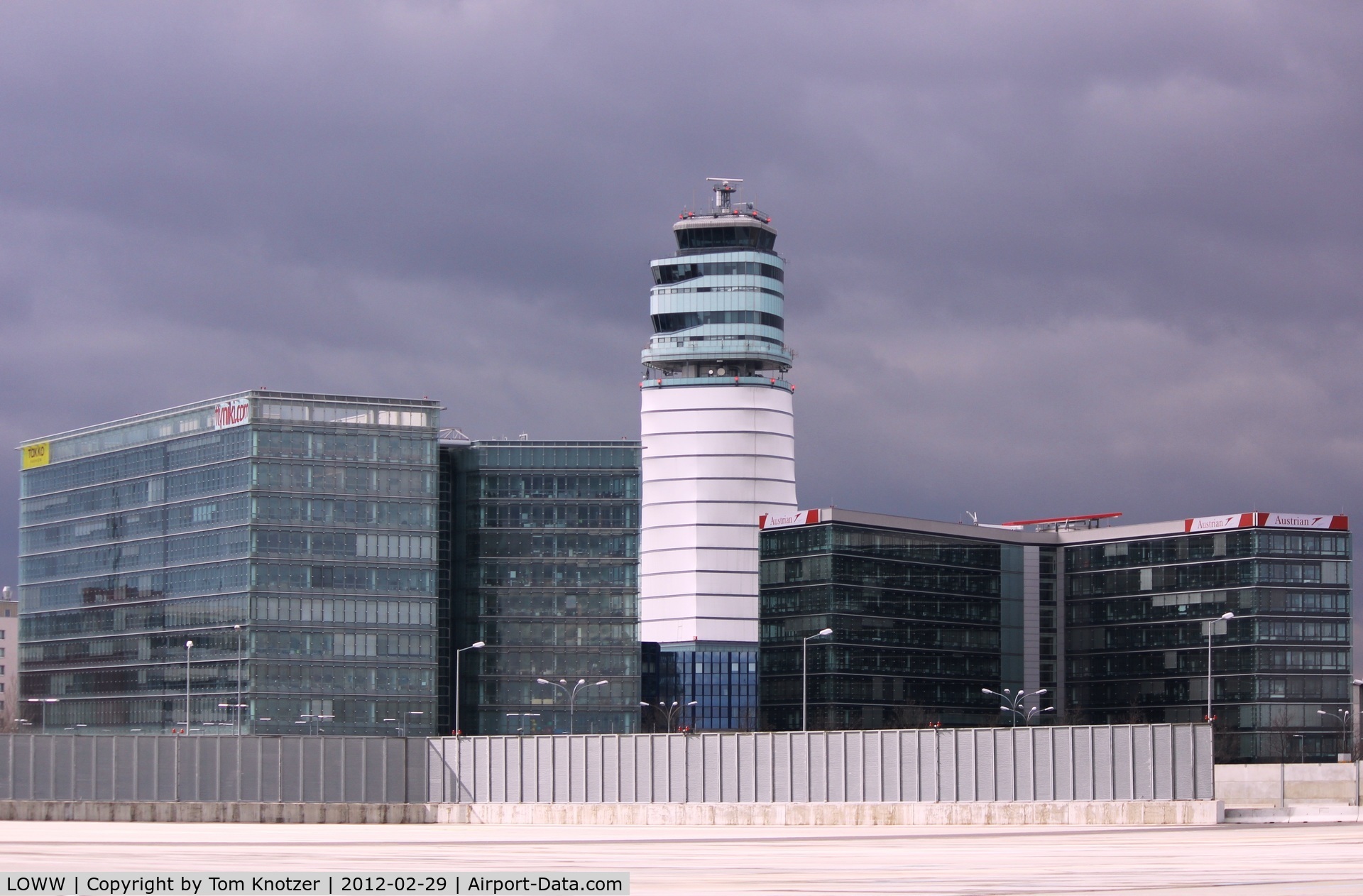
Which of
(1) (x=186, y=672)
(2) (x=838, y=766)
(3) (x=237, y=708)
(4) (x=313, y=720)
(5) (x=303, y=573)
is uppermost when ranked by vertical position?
(5) (x=303, y=573)

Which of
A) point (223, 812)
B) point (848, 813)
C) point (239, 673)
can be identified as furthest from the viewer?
point (239, 673)

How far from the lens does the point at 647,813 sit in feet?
268

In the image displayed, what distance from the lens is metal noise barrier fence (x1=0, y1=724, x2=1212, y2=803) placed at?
249ft

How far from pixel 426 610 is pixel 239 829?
122992 millimetres

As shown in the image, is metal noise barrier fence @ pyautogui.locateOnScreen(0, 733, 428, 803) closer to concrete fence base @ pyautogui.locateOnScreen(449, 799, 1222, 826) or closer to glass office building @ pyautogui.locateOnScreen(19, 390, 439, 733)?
concrete fence base @ pyautogui.locateOnScreen(449, 799, 1222, 826)

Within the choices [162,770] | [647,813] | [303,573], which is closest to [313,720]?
[303,573]

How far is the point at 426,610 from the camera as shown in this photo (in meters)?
196

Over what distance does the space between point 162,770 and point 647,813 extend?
74.7 feet

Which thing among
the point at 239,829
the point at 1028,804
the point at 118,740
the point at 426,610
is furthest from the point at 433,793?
the point at 426,610

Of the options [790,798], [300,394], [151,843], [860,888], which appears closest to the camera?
[860,888]

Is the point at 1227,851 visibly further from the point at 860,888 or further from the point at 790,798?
the point at 790,798

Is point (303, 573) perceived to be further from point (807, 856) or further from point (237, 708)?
point (807, 856)

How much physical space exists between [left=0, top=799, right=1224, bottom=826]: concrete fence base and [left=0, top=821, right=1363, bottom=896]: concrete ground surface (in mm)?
3191

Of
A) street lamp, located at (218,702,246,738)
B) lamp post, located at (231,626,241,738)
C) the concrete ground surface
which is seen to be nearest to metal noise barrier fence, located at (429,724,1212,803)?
the concrete ground surface
